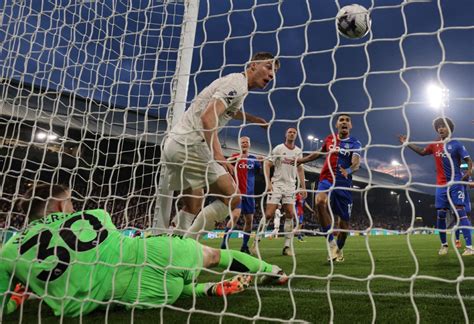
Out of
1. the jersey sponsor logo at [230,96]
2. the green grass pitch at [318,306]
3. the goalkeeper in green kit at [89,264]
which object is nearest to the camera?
the green grass pitch at [318,306]

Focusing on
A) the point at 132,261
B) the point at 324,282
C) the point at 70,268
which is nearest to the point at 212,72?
the point at 132,261

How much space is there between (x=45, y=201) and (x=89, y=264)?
2.29 ft

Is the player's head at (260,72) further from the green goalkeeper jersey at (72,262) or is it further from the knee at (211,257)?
the green goalkeeper jersey at (72,262)

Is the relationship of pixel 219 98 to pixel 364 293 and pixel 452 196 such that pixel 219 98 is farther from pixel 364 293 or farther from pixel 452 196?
pixel 452 196

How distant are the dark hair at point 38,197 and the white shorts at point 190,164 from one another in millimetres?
740

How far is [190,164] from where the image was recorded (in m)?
3.19

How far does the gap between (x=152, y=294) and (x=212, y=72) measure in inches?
55.6

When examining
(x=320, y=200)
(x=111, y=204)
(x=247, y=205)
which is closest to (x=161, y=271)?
(x=320, y=200)

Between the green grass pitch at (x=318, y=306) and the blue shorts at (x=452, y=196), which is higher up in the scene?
the blue shorts at (x=452, y=196)

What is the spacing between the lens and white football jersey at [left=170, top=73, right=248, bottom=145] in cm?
275

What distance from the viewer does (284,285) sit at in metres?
A: 3.11

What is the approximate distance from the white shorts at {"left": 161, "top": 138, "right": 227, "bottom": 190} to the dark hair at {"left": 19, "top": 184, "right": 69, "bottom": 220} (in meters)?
0.74

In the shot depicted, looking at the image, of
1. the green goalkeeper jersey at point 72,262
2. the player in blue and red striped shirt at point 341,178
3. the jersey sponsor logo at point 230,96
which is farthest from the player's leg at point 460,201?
the green goalkeeper jersey at point 72,262

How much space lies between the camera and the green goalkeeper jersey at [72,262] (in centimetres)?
229
